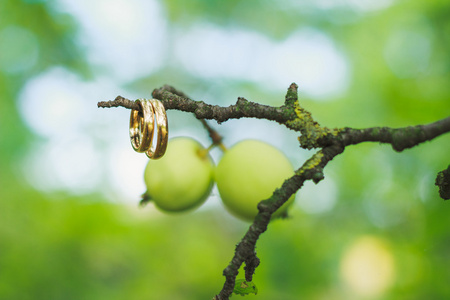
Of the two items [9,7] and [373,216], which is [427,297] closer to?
[373,216]

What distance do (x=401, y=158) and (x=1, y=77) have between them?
3.34m

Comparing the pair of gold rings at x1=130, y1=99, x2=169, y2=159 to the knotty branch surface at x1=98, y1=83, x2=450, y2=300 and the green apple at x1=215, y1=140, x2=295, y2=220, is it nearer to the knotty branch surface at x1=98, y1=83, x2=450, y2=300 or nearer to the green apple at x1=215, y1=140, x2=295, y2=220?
the knotty branch surface at x1=98, y1=83, x2=450, y2=300

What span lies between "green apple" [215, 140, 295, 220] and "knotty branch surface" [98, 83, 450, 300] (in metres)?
0.17

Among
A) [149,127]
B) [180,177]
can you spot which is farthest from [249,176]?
[149,127]

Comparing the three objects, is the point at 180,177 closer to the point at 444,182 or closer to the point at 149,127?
the point at 149,127

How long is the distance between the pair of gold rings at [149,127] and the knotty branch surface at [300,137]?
0.06ft

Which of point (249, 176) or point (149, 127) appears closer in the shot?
point (149, 127)

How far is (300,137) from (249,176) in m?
0.19

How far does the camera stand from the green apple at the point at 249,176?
23.6 inches

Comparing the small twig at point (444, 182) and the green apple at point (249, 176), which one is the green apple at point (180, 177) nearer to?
the green apple at point (249, 176)

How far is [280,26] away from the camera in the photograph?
4.09 m

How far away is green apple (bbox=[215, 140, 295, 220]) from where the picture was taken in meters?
0.60

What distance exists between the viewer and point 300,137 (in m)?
0.43

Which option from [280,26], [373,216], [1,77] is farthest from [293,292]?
[1,77]
